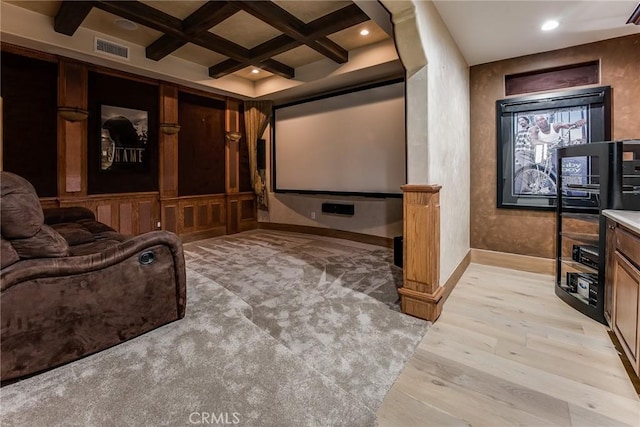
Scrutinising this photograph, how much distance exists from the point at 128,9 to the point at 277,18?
144cm

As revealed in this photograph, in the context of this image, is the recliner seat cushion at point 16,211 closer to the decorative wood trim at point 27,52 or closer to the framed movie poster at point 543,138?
the decorative wood trim at point 27,52

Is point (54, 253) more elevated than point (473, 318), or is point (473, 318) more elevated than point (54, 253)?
point (54, 253)

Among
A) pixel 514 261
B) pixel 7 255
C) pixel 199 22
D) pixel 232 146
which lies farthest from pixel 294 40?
pixel 514 261

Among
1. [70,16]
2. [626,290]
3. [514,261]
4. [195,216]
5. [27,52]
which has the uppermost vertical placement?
[70,16]

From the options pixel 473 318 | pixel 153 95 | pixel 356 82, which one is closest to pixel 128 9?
pixel 153 95

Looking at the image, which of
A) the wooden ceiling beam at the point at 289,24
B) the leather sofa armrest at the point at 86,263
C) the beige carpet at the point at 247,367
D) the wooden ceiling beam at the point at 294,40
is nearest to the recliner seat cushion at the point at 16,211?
the leather sofa armrest at the point at 86,263

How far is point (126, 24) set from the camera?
11.8 feet

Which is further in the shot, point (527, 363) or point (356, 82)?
point (356, 82)

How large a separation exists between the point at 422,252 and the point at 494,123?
7.30 ft

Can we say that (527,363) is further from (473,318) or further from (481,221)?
(481,221)

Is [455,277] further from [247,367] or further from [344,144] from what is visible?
[344,144]

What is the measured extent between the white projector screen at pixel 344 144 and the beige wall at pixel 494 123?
39.2 inches

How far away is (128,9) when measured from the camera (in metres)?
3.03

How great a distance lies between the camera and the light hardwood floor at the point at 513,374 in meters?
1.46
